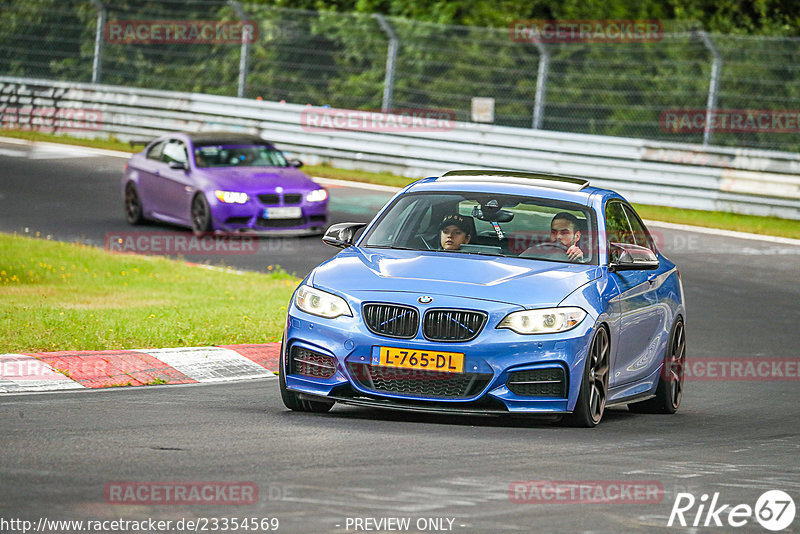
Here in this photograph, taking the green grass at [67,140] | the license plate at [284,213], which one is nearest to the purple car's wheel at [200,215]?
the license plate at [284,213]

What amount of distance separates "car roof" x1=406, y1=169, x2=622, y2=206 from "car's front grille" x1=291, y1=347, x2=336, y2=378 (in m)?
1.80

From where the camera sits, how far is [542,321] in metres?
8.91

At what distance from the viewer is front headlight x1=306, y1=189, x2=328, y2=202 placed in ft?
68.3

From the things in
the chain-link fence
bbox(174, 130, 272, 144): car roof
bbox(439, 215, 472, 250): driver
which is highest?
the chain-link fence

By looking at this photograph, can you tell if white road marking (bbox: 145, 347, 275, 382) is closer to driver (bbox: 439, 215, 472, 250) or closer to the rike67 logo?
driver (bbox: 439, 215, 472, 250)

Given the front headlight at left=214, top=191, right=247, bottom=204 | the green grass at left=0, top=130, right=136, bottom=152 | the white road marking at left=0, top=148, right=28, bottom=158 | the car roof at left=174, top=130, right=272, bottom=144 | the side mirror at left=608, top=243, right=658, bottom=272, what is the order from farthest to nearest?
1. the green grass at left=0, top=130, right=136, bottom=152
2. the white road marking at left=0, top=148, right=28, bottom=158
3. the car roof at left=174, top=130, right=272, bottom=144
4. the front headlight at left=214, top=191, right=247, bottom=204
5. the side mirror at left=608, top=243, right=658, bottom=272

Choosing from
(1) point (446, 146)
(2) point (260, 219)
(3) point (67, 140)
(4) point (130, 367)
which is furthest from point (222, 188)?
(3) point (67, 140)

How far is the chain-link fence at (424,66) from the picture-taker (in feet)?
82.6

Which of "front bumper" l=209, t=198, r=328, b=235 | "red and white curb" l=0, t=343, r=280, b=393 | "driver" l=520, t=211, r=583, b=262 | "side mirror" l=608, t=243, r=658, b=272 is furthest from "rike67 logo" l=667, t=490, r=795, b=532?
"front bumper" l=209, t=198, r=328, b=235

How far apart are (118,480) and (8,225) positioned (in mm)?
14761

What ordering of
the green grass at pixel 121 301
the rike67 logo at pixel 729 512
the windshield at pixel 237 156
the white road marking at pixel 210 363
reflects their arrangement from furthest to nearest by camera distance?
1. the windshield at pixel 237 156
2. the green grass at pixel 121 301
3. the white road marking at pixel 210 363
4. the rike67 logo at pixel 729 512

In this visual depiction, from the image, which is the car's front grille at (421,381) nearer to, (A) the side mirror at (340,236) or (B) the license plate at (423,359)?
(B) the license plate at (423,359)

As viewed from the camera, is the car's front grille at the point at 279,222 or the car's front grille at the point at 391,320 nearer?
the car's front grille at the point at 391,320

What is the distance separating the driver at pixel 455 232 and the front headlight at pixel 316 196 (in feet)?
35.2
